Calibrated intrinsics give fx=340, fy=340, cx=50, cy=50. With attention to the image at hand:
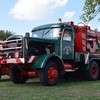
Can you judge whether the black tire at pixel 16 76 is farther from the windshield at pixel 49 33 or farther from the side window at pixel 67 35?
the side window at pixel 67 35

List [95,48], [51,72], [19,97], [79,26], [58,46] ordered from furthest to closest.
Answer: [95,48], [79,26], [58,46], [51,72], [19,97]

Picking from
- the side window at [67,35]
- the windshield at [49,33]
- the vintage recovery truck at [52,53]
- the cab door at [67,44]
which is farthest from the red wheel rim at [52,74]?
the side window at [67,35]

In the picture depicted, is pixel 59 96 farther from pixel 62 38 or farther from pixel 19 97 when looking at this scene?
pixel 62 38

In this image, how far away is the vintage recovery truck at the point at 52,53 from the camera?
1238 cm

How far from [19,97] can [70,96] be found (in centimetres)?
142

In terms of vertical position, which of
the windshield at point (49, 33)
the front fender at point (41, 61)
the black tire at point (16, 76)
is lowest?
the black tire at point (16, 76)

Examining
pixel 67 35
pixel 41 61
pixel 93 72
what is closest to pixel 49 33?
pixel 67 35

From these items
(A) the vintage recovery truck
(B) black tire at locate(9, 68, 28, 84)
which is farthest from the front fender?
(B) black tire at locate(9, 68, 28, 84)

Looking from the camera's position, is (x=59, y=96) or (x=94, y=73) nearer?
(x=59, y=96)

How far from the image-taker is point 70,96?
952 centimetres

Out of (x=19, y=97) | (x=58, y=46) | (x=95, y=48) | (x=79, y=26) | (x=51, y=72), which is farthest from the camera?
(x=95, y=48)

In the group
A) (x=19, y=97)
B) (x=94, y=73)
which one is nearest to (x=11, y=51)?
(x=19, y=97)

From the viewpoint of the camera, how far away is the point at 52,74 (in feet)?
41.8

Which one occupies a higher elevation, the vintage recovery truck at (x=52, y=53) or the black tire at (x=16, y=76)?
the vintage recovery truck at (x=52, y=53)
